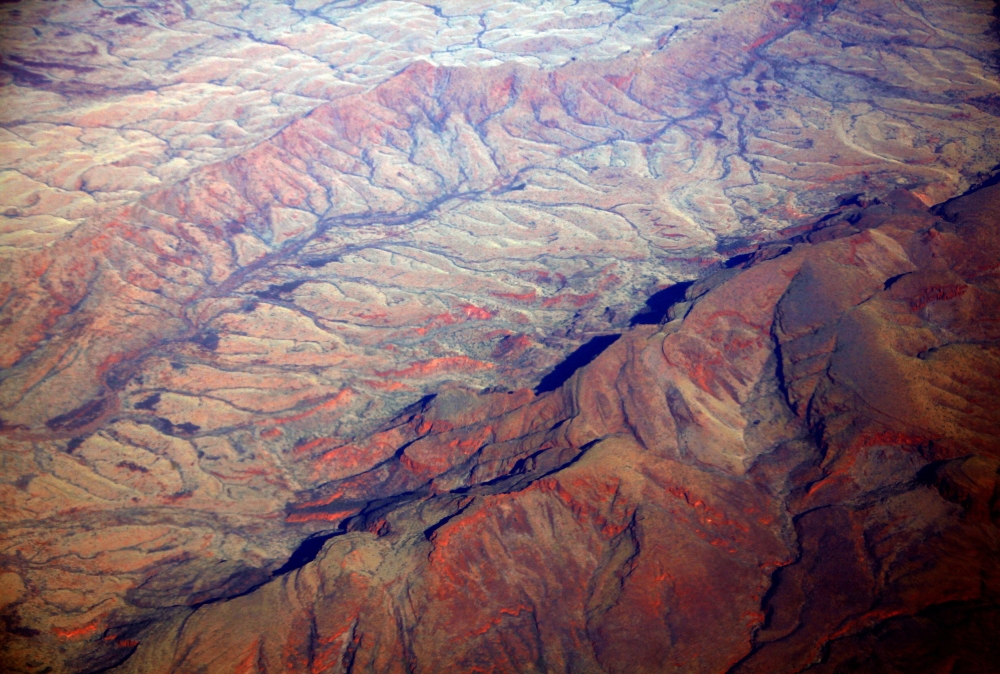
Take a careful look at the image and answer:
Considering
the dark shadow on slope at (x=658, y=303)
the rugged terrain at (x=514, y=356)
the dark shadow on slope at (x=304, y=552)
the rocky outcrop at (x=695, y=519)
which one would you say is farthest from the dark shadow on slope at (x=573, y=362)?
the dark shadow on slope at (x=304, y=552)

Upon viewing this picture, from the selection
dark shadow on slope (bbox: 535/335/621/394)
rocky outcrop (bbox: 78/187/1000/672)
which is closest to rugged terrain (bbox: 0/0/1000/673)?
rocky outcrop (bbox: 78/187/1000/672)

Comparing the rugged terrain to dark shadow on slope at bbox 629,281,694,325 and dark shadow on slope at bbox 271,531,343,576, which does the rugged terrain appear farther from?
dark shadow on slope at bbox 629,281,694,325

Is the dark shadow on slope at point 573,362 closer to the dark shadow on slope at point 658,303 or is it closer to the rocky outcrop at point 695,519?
the dark shadow on slope at point 658,303

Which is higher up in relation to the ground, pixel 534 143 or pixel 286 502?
pixel 534 143

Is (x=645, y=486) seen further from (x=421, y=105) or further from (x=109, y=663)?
(x=421, y=105)

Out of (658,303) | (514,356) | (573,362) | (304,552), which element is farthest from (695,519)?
(658,303)

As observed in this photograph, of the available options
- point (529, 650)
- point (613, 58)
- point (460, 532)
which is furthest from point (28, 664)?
point (613, 58)

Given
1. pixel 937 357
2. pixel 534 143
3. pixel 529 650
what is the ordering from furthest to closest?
pixel 534 143 → pixel 937 357 → pixel 529 650
